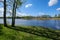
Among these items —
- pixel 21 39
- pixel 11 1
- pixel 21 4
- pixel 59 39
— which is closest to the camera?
pixel 21 39

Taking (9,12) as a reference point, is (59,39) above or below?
below

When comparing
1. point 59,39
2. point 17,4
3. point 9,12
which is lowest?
point 59,39

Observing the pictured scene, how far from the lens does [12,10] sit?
642 inches

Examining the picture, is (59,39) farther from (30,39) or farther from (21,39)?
(21,39)

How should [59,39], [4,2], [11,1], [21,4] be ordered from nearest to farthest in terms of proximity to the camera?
[59,39]
[4,2]
[11,1]
[21,4]

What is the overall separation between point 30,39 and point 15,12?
8.30 meters

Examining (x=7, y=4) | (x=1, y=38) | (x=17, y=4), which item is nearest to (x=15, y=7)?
(x=17, y=4)

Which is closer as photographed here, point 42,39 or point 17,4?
point 42,39

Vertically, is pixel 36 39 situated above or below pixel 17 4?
below

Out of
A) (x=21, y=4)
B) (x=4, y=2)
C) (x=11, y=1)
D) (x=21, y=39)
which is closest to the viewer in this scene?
(x=21, y=39)

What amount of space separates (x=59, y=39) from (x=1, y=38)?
4039 millimetres

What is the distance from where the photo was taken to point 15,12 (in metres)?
16.8

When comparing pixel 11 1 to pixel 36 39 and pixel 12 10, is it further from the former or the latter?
pixel 36 39

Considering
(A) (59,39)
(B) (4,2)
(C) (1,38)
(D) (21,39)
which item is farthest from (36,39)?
(B) (4,2)
